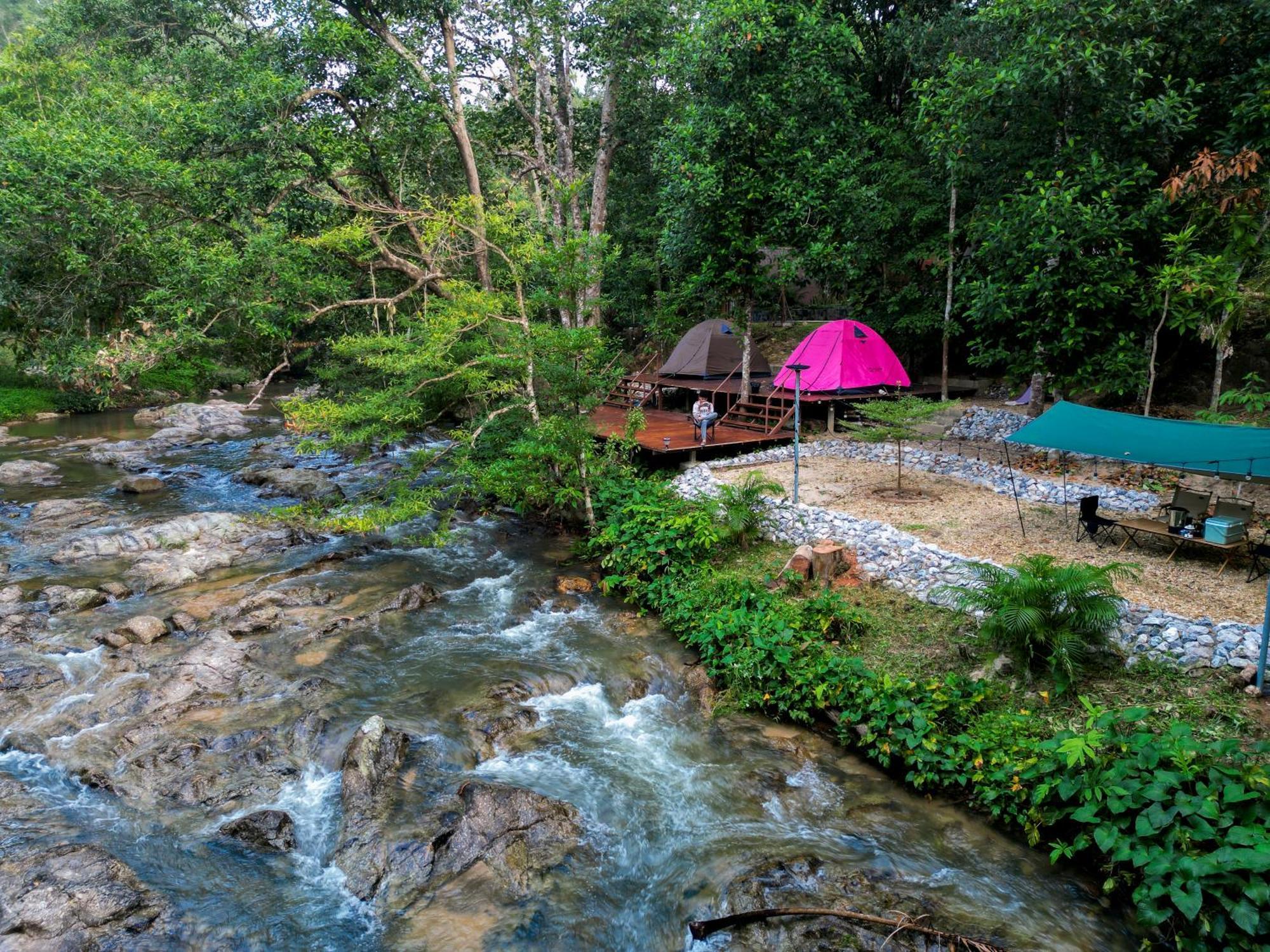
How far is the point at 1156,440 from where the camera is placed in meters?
8.62

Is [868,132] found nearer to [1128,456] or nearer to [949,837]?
[1128,456]

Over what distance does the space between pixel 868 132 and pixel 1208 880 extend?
17769 mm

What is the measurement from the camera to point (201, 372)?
32000 mm

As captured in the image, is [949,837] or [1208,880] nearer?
[1208,880]

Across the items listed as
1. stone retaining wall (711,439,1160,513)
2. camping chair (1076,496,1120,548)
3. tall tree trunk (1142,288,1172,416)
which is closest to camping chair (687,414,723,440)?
stone retaining wall (711,439,1160,513)

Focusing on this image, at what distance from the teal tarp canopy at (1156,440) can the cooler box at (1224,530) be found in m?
0.58

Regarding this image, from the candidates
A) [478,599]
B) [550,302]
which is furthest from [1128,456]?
[478,599]

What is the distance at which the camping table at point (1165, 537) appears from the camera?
8.58m

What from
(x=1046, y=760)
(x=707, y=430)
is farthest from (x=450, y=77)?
(x=1046, y=760)

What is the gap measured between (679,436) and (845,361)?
14.3 ft

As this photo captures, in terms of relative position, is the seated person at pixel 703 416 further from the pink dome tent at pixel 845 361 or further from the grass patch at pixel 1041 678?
the grass patch at pixel 1041 678

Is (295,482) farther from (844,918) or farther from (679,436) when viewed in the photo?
Answer: (844,918)

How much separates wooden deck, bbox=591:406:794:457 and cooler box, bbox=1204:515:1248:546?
9.12 metres

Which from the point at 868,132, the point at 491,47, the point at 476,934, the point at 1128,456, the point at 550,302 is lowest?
the point at 476,934
